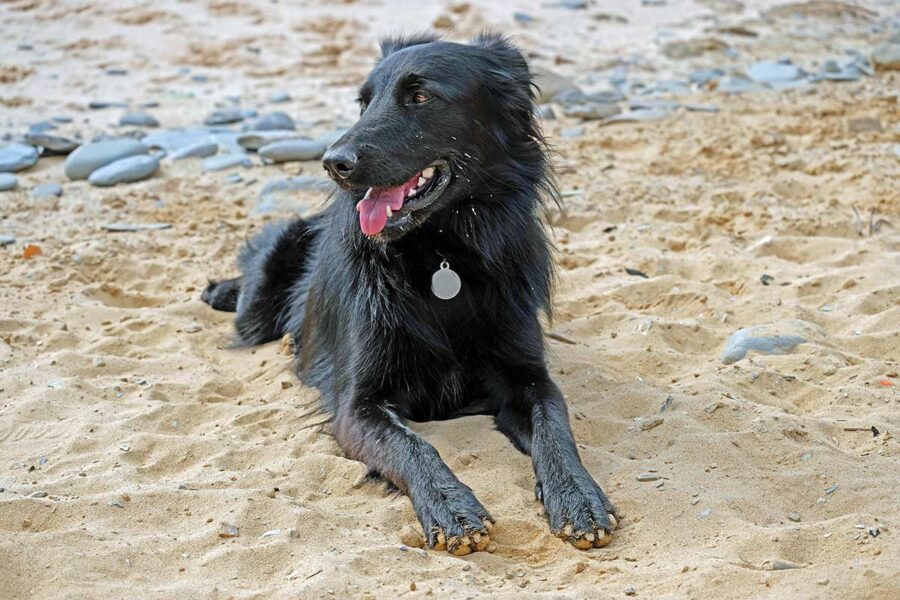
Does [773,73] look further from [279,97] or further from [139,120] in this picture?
[139,120]

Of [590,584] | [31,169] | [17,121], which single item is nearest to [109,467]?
[590,584]

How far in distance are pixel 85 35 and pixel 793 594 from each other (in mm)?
10653

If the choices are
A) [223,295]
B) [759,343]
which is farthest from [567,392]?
[223,295]

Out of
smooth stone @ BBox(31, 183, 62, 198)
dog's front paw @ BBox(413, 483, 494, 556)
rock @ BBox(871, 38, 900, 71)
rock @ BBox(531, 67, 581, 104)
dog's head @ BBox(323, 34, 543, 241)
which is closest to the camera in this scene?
dog's front paw @ BBox(413, 483, 494, 556)

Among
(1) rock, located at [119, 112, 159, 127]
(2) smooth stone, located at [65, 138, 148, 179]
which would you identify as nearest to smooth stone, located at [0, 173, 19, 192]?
(2) smooth stone, located at [65, 138, 148, 179]

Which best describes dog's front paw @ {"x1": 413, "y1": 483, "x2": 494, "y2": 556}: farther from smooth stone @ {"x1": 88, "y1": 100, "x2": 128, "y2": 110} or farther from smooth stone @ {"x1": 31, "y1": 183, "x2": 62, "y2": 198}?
smooth stone @ {"x1": 88, "y1": 100, "x2": 128, "y2": 110}

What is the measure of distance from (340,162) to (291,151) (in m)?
4.29

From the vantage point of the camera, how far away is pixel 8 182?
24.9ft

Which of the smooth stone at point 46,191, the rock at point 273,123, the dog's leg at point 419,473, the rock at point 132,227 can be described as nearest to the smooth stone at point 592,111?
the rock at point 273,123

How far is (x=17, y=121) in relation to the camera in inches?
360

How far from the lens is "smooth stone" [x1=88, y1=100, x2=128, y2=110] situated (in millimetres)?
9602

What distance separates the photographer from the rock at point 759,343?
497cm

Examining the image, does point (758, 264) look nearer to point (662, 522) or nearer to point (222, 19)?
point (662, 522)

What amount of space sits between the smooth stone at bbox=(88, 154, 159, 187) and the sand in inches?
4.3
